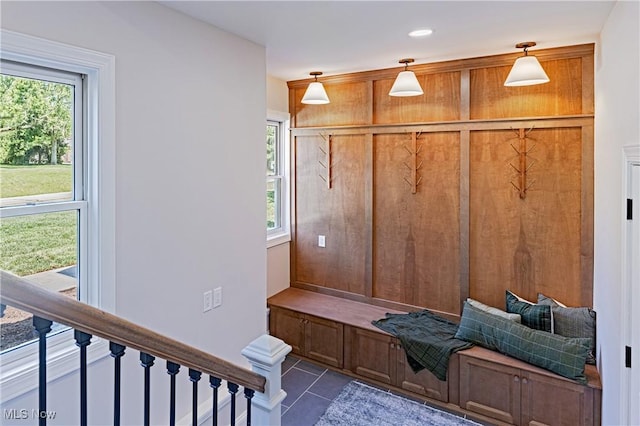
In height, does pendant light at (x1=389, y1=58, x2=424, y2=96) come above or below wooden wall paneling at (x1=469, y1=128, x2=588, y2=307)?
above

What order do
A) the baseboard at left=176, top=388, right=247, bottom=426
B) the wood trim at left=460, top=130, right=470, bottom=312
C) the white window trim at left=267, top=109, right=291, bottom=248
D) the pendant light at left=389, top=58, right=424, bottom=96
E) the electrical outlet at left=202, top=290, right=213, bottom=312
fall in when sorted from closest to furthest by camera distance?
1. the baseboard at left=176, top=388, right=247, bottom=426
2. the electrical outlet at left=202, top=290, right=213, bottom=312
3. the pendant light at left=389, top=58, right=424, bottom=96
4. the wood trim at left=460, top=130, right=470, bottom=312
5. the white window trim at left=267, top=109, right=291, bottom=248

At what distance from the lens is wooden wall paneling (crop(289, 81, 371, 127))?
159 inches

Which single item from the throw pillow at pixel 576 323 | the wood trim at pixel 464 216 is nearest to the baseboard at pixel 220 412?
the wood trim at pixel 464 216

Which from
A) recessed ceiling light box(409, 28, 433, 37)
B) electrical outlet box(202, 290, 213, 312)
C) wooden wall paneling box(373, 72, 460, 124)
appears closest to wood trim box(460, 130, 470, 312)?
wooden wall paneling box(373, 72, 460, 124)

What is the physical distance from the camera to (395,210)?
12.9 ft

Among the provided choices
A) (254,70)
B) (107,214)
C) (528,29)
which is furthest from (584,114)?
(107,214)

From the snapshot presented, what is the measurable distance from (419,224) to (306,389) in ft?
5.90

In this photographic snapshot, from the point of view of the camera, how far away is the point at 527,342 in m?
2.88

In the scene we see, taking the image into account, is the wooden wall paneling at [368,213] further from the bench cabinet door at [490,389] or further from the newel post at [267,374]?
the newel post at [267,374]

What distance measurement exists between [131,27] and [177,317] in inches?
63.6

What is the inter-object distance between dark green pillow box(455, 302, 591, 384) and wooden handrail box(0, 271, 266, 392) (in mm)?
2382

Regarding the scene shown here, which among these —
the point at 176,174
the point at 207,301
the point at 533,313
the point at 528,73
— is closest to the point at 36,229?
the point at 176,174

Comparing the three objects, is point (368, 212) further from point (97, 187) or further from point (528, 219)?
point (97, 187)

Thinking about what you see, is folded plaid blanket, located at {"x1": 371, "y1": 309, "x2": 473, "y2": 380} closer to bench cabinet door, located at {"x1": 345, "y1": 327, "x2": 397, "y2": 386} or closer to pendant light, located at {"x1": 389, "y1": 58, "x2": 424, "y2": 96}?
bench cabinet door, located at {"x1": 345, "y1": 327, "x2": 397, "y2": 386}
